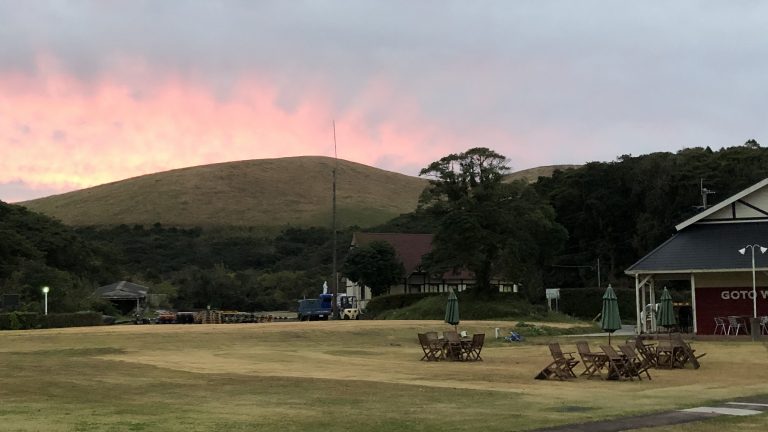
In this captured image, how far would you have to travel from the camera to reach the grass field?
40.8 feet

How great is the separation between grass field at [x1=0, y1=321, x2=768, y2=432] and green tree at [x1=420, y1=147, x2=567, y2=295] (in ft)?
86.5

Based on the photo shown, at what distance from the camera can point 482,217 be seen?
58.2 meters

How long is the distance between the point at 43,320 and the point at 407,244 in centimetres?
4441

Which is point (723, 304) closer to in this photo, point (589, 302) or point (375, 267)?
point (589, 302)

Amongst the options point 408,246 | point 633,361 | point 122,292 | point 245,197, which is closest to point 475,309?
point 408,246

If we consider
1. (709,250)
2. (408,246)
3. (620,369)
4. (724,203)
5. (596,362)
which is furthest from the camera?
(408,246)

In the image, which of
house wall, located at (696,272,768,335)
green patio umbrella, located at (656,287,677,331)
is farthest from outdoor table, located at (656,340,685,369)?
house wall, located at (696,272,768,335)

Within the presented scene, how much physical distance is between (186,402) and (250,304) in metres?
72.9

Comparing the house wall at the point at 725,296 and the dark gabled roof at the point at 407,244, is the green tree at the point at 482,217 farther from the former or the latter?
the house wall at the point at 725,296

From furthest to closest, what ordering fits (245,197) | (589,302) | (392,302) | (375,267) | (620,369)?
(245,197) < (375,267) < (392,302) < (589,302) < (620,369)

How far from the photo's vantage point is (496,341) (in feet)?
119

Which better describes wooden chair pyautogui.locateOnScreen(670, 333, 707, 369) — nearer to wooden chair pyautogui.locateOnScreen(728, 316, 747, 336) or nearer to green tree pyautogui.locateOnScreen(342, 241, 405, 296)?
wooden chair pyautogui.locateOnScreen(728, 316, 747, 336)

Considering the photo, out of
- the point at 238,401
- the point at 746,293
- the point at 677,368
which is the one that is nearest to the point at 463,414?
the point at 238,401

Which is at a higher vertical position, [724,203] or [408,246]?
[724,203]
